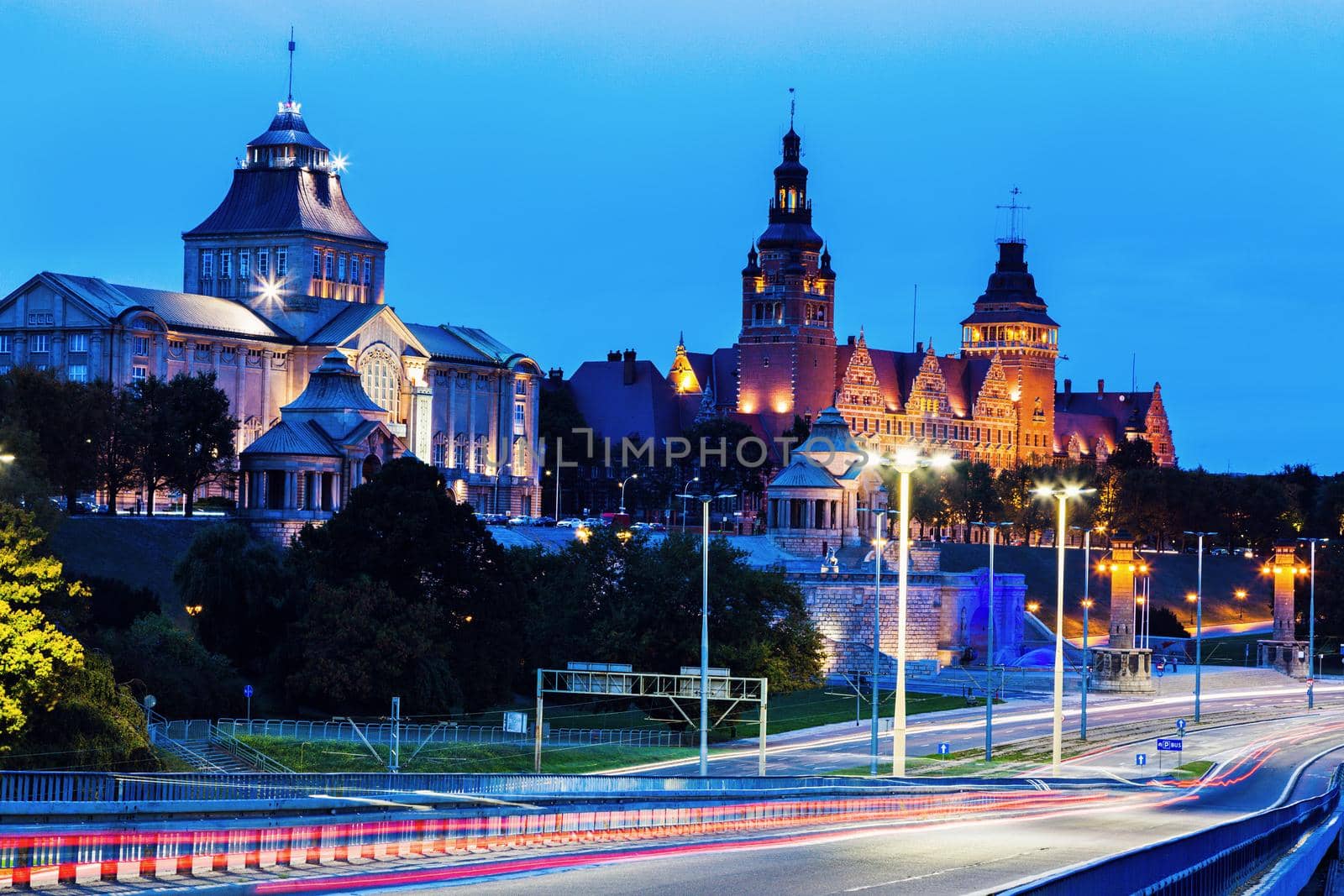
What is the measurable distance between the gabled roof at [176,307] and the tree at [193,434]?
48.8 ft

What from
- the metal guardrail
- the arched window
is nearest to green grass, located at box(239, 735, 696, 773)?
the metal guardrail

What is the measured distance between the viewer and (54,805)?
32719mm

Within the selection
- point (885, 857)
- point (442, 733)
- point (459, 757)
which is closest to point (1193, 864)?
point (885, 857)

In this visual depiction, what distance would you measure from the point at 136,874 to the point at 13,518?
118 ft

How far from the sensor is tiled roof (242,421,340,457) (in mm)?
124438

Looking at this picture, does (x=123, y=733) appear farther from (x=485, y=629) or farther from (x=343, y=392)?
(x=343, y=392)

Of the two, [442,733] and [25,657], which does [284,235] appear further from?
[25,657]

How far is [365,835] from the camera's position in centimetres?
3491

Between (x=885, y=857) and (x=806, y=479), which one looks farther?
(x=806, y=479)

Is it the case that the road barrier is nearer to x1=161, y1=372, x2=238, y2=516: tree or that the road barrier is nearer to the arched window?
x1=161, y1=372, x2=238, y2=516: tree

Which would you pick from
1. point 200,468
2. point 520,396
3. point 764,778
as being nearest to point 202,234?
point 520,396

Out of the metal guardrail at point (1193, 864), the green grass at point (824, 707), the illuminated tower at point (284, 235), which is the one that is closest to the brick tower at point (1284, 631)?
the green grass at point (824, 707)

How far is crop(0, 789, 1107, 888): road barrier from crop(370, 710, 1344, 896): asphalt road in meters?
1.17

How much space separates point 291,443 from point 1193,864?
314ft
